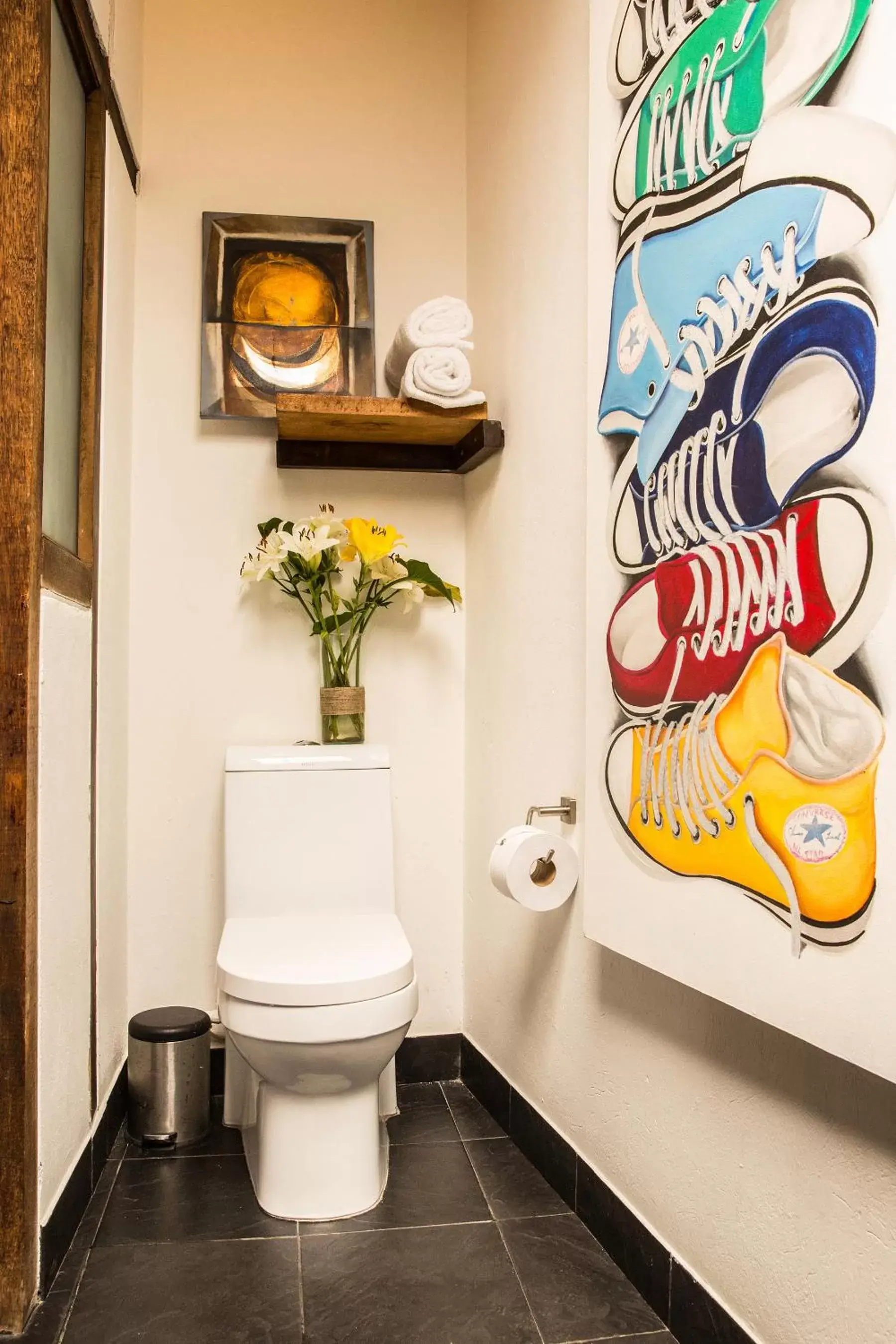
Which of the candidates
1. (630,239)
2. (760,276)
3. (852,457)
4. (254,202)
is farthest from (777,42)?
(254,202)

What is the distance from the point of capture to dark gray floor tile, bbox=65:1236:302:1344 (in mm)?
1497

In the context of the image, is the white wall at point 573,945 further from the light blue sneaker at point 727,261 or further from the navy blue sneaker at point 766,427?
the navy blue sneaker at point 766,427

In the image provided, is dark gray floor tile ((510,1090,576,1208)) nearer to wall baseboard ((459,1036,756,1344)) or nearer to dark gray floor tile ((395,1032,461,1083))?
wall baseboard ((459,1036,756,1344))

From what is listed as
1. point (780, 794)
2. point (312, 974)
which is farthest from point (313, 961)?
point (780, 794)

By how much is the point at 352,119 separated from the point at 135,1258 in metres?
2.61

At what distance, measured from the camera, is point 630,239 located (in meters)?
1.59

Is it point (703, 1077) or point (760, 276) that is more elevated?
point (760, 276)

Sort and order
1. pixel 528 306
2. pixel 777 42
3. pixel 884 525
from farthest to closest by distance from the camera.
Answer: pixel 528 306
pixel 777 42
pixel 884 525

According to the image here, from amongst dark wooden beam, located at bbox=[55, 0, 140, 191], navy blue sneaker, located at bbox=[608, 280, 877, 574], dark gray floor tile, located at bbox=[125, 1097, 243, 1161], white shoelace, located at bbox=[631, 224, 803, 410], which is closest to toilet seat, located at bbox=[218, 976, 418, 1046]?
dark gray floor tile, located at bbox=[125, 1097, 243, 1161]

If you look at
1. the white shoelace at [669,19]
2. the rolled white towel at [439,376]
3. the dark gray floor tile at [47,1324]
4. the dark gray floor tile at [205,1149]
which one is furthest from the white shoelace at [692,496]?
the dark gray floor tile at [205,1149]

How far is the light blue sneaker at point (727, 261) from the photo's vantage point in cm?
109

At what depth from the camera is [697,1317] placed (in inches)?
55.5

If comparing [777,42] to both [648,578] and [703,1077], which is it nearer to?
[648,578]

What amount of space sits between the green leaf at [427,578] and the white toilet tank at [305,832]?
0.44 m
